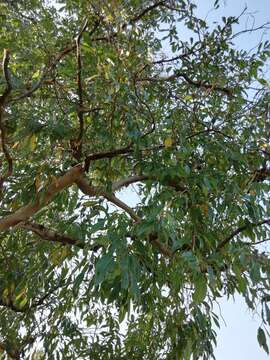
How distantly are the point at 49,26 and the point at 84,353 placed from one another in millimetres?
1845

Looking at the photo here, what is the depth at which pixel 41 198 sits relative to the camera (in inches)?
75.4

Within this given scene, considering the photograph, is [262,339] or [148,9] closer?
[262,339]

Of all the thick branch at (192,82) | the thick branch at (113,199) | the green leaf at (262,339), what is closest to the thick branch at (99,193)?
the thick branch at (113,199)

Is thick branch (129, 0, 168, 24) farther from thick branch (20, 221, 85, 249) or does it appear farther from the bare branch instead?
thick branch (20, 221, 85, 249)

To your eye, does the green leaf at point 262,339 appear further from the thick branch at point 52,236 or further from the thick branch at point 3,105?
the thick branch at point 3,105

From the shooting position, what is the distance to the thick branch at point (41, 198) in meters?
1.91

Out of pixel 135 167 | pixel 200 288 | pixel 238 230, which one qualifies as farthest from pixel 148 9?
pixel 200 288

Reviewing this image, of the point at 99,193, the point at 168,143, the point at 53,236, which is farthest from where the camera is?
the point at 53,236

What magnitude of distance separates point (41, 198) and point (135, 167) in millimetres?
415

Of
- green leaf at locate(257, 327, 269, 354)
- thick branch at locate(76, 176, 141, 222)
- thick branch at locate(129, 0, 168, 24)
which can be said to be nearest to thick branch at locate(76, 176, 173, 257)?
thick branch at locate(76, 176, 141, 222)

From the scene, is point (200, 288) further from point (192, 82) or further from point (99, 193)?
point (192, 82)

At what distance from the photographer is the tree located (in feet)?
5.13

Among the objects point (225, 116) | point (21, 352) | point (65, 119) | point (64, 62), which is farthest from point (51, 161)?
point (21, 352)

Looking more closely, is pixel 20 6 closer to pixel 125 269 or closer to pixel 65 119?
pixel 65 119
